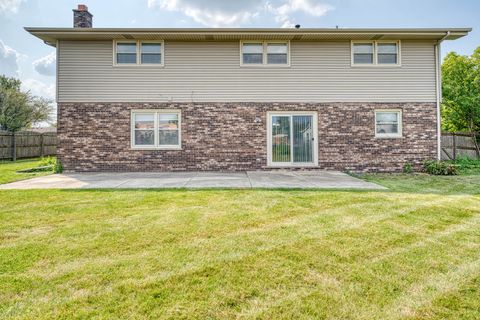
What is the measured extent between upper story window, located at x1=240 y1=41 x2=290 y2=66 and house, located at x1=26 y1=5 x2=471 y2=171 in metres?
0.04

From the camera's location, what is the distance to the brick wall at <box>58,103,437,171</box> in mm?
11016

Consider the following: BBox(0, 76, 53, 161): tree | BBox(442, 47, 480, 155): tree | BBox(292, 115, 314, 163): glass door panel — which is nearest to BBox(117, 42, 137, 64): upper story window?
BBox(292, 115, 314, 163): glass door panel

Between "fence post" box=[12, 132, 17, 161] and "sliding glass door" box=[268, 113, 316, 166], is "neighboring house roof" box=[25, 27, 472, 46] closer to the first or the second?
"sliding glass door" box=[268, 113, 316, 166]

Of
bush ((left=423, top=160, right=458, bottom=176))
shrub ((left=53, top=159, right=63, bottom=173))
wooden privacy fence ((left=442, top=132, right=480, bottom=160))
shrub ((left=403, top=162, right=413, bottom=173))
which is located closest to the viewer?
bush ((left=423, top=160, right=458, bottom=176))

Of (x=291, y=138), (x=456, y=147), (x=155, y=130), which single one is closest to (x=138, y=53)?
(x=155, y=130)

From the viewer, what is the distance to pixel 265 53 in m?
11.1

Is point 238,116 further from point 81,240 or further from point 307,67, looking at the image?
point 81,240

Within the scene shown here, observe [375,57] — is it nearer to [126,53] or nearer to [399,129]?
[399,129]

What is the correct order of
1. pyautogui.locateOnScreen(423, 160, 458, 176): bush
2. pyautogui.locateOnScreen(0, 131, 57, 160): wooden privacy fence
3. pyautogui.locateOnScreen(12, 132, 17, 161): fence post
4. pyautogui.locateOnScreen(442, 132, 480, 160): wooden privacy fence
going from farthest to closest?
pyautogui.locateOnScreen(12, 132, 17, 161): fence post
pyautogui.locateOnScreen(0, 131, 57, 160): wooden privacy fence
pyautogui.locateOnScreen(442, 132, 480, 160): wooden privacy fence
pyautogui.locateOnScreen(423, 160, 458, 176): bush

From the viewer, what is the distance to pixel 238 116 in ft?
36.4

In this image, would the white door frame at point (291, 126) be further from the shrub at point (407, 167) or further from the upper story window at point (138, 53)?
the upper story window at point (138, 53)

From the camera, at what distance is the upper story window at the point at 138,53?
1105 cm

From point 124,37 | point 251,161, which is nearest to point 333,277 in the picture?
point 251,161

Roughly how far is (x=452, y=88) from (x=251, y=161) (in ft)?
44.4
